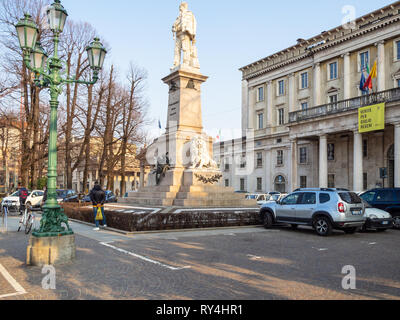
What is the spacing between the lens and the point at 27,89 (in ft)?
92.3

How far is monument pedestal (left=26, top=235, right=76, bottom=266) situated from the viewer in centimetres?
786

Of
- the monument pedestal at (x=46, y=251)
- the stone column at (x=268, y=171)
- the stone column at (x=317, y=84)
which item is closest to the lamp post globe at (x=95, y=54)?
the monument pedestal at (x=46, y=251)

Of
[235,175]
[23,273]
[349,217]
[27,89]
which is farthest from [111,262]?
[235,175]

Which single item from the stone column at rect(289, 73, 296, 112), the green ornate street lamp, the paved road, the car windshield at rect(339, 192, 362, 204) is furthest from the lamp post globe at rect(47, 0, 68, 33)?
the stone column at rect(289, 73, 296, 112)

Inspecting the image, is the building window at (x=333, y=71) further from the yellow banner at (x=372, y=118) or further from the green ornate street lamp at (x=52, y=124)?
the green ornate street lamp at (x=52, y=124)

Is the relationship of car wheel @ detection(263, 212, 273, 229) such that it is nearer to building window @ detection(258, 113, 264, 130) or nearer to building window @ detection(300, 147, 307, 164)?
building window @ detection(300, 147, 307, 164)

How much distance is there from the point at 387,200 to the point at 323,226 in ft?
17.9

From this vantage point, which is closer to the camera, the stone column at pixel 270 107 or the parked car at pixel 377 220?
the parked car at pixel 377 220

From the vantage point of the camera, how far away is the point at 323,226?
13070mm

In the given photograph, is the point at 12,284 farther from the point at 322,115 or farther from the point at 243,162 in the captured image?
the point at 243,162

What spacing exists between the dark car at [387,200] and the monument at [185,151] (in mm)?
6609

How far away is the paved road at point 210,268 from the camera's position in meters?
5.95

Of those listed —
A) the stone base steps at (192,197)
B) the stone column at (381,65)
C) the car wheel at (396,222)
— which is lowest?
the car wheel at (396,222)

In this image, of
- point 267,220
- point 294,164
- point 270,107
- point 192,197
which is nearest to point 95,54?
point 267,220
